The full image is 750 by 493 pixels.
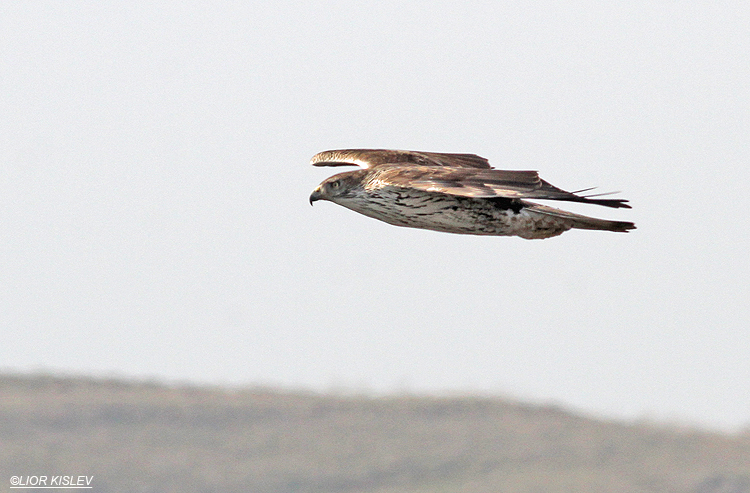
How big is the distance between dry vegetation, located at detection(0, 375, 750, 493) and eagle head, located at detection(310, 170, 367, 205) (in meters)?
61.3

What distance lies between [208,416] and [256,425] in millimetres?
3890

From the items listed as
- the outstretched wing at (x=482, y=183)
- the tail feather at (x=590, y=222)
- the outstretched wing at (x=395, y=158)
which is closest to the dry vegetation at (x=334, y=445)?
the outstretched wing at (x=395, y=158)

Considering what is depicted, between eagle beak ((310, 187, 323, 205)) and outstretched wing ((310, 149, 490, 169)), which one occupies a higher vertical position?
outstretched wing ((310, 149, 490, 169))

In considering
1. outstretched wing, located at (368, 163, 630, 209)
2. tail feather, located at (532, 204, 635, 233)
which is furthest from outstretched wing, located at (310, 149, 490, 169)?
outstretched wing, located at (368, 163, 630, 209)

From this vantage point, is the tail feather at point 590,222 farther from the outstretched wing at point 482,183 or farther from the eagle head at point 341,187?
the eagle head at point 341,187

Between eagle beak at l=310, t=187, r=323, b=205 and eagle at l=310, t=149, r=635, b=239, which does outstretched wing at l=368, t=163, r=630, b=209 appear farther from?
eagle beak at l=310, t=187, r=323, b=205

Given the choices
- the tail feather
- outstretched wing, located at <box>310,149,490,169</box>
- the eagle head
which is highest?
outstretched wing, located at <box>310,149,490,169</box>

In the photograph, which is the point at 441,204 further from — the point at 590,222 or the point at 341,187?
the point at 590,222

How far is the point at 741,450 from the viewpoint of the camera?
75.7 m

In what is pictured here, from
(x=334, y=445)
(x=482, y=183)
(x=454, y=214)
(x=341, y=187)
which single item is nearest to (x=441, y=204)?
(x=454, y=214)

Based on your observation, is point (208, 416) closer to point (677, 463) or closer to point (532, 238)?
point (677, 463)

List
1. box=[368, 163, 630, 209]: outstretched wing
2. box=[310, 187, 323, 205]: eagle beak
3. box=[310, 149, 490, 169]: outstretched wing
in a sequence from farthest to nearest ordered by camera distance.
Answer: box=[310, 149, 490, 169]: outstretched wing < box=[310, 187, 323, 205]: eagle beak < box=[368, 163, 630, 209]: outstretched wing

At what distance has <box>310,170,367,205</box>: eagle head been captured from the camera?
12445 mm

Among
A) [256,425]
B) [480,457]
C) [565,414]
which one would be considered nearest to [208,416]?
[256,425]
